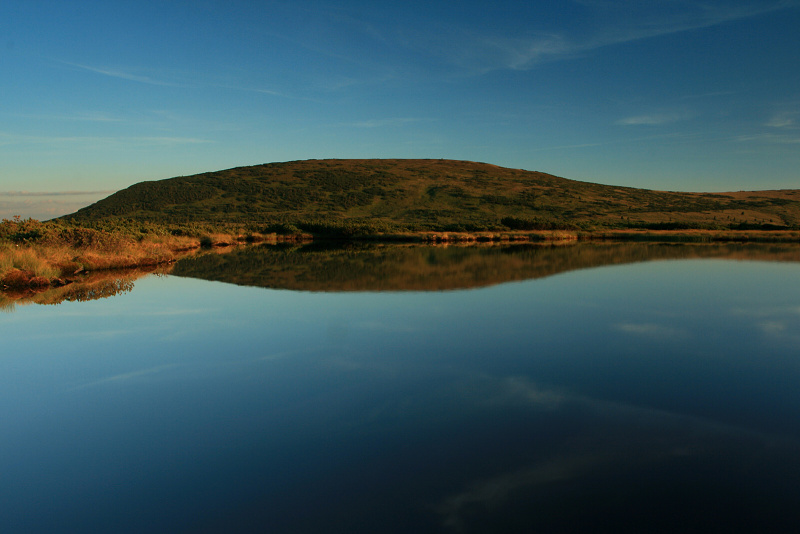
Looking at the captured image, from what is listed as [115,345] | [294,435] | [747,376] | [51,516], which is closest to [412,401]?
[294,435]

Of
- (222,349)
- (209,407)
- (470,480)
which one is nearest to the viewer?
(470,480)

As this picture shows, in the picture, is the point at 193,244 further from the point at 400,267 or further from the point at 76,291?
the point at 76,291

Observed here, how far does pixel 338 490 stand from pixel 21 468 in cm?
356

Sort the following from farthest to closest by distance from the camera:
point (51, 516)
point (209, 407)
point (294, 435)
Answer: point (209, 407)
point (294, 435)
point (51, 516)

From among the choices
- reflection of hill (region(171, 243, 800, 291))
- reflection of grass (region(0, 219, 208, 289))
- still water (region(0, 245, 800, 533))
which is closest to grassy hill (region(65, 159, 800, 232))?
reflection of hill (region(171, 243, 800, 291))

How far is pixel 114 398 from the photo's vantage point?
24.8 ft

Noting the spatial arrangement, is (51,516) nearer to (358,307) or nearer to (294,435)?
(294,435)

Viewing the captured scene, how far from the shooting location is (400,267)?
24938 millimetres

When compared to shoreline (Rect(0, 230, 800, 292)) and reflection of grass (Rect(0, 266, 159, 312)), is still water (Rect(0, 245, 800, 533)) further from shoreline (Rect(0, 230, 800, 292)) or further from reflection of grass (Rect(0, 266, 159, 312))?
shoreline (Rect(0, 230, 800, 292))

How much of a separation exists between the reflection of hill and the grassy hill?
2574 centimetres

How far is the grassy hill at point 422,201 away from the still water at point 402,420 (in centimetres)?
4598

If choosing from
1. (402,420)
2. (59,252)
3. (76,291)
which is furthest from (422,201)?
(402,420)

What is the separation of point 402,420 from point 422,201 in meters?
82.1

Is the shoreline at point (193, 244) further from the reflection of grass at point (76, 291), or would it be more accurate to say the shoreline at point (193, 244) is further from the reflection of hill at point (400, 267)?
the reflection of hill at point (400, 267)
